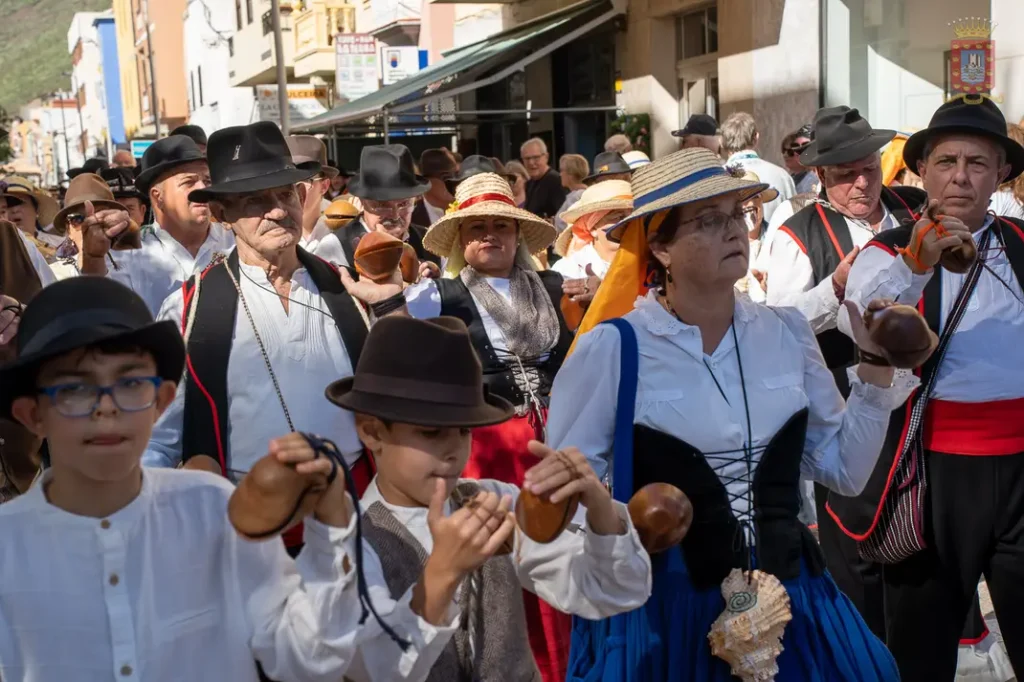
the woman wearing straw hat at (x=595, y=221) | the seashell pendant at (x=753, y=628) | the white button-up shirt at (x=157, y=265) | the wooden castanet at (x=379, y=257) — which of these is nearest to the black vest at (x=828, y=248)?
the woman wearing straw hat at (x=595, y=221)

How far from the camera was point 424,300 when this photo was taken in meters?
5.58

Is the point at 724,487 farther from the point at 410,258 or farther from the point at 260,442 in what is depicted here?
the point at 410,258

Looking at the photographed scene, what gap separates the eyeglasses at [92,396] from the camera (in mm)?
2588

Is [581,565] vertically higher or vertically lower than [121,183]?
lower

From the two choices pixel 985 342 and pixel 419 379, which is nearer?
pixel 419 379

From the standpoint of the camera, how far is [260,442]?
13.8 feet

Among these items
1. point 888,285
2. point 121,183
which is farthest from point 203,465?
point 121,183

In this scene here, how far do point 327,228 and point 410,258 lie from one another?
3.53 meters

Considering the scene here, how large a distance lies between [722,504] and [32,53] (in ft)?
587

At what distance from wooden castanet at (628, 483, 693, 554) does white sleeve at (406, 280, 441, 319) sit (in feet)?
9.35

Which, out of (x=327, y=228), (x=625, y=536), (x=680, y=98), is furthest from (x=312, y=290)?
(x=680, y=98)

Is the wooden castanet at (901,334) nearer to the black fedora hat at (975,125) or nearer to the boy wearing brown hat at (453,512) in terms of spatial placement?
the boy wearing brown hat at (453,512)

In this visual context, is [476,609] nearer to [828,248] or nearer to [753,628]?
[753,628]

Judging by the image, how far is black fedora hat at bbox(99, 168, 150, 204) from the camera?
928 centimetres
